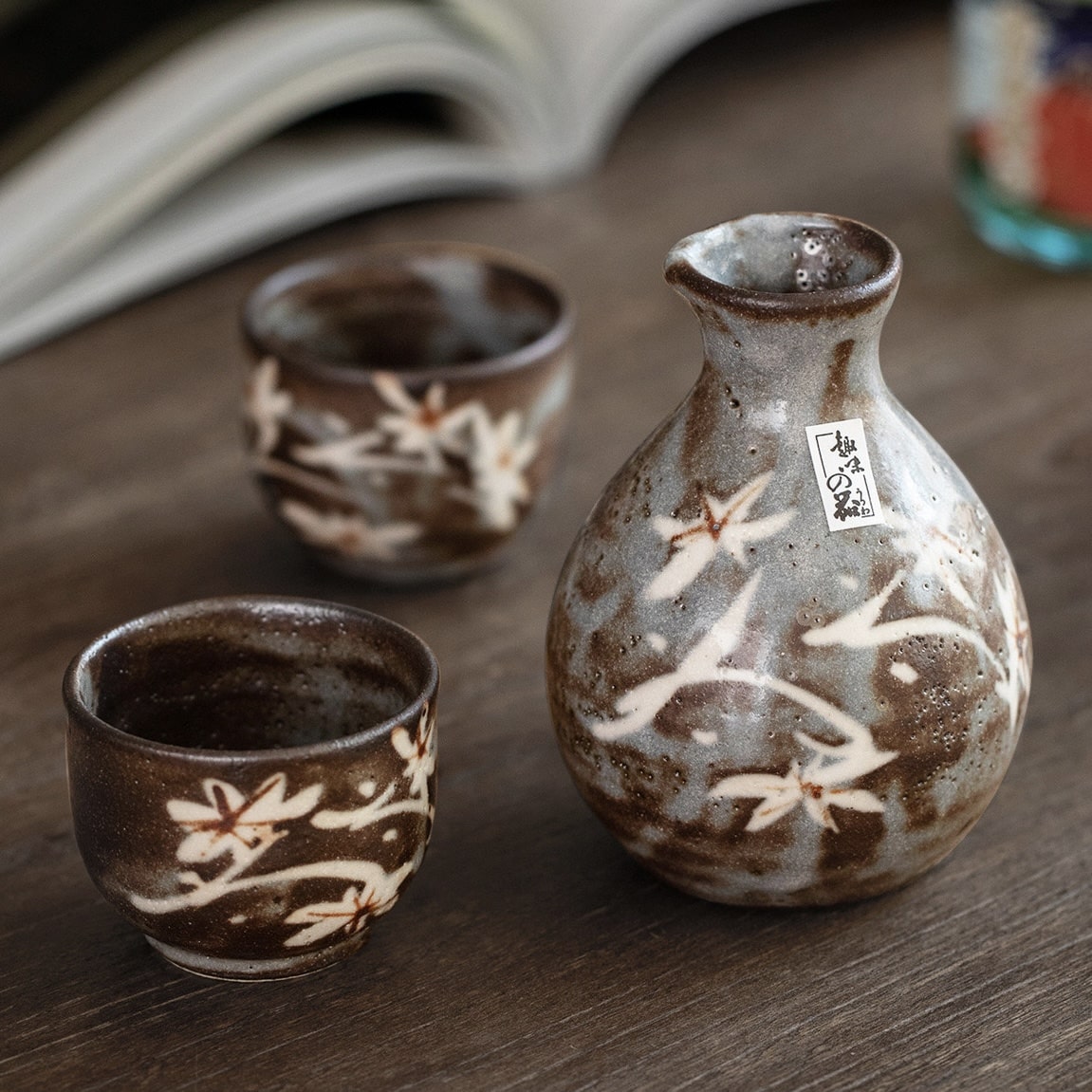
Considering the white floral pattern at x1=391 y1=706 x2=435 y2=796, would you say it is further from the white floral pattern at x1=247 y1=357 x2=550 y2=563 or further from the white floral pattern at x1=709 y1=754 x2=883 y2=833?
the white floral pattern at x1=247 y1=357 x2=550 y2=563

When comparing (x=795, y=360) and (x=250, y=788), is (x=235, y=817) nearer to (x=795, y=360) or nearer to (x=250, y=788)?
(x=250, y=788)

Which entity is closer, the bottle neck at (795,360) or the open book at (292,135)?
the bottle neck at (795,360)

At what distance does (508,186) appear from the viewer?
4.38 feet

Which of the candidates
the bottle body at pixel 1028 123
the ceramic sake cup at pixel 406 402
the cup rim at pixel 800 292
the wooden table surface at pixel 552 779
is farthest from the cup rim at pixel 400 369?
the bottle body at pixel 1028 123

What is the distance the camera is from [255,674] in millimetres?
632

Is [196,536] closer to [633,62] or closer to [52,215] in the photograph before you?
[52,215]

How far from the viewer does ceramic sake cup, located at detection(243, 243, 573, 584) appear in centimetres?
79

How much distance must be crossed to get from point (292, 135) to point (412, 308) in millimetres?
461

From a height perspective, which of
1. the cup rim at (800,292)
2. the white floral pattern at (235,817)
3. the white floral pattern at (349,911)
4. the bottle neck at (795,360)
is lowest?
the white floral pattern at (349,911)

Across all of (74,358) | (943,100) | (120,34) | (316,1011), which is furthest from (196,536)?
(943,100)

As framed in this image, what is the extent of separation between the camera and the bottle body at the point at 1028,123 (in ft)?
3.71

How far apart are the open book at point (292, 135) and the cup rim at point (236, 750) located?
→ 54cm

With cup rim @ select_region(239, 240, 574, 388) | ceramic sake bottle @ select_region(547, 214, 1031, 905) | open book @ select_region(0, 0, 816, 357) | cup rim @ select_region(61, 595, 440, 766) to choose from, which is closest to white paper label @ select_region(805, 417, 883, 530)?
ceramic sake bottle @ select_region(547, 214, 1031, 905)

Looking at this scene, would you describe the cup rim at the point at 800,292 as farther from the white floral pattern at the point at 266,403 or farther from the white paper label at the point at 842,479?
the white floral pattern at the point at 266,403
